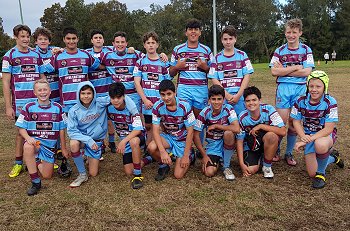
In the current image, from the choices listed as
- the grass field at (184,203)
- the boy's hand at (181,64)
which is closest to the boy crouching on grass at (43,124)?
the grass field at (184,203)

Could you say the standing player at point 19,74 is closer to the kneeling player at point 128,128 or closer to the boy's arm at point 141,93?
the kneeling player at point 128,128

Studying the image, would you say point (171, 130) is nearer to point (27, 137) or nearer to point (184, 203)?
point (184, 203)

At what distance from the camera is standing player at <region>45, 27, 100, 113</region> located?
207 inches

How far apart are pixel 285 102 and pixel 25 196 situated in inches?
154

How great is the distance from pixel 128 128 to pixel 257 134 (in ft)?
6.09

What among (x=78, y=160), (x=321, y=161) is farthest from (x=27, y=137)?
(x=321, y=161)

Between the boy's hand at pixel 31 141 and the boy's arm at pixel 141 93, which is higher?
→ the boy's arm at pixel 141 93

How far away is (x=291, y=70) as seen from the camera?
16.7ft

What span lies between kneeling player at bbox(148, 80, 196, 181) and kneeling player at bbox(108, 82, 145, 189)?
263 mm

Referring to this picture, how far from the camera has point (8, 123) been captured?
9000 millimetres

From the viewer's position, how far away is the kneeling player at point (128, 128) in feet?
14.9

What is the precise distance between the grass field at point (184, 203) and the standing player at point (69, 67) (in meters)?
1.28

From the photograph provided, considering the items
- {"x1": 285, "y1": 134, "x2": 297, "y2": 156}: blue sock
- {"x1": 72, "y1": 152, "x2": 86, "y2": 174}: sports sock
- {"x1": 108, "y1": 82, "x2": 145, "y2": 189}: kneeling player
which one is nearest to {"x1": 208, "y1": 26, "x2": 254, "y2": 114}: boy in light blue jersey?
{"x1": 285, "y1": 134, "x2": 297, "y2": 156}: blue sock

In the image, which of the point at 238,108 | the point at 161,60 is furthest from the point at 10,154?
the point at 238,108
